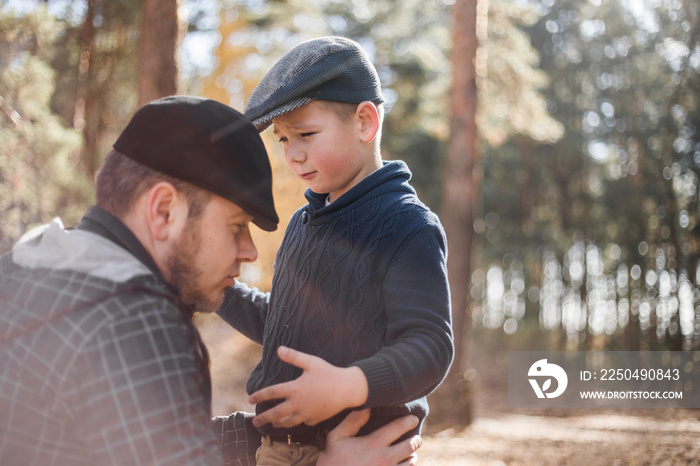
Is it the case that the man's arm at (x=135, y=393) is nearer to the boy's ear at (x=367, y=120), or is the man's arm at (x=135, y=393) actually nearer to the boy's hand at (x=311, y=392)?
the boy's hand at (x=311, y=392)

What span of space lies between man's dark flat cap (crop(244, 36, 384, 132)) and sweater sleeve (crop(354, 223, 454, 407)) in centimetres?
58

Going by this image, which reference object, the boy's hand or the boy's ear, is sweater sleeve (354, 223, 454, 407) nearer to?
the boy's hand

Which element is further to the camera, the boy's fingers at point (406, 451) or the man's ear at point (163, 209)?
the boy's fingers at point (406, 451)

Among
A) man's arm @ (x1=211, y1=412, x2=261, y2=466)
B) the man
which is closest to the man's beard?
the man

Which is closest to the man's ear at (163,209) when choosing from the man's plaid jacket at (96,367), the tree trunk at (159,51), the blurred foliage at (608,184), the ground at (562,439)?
the man's plaid jacket at (96,367)

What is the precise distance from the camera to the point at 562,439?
7.69 m

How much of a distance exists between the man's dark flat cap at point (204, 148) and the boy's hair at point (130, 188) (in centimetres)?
2

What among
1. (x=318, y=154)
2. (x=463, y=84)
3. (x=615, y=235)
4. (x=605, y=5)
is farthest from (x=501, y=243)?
(x=318, y=154)

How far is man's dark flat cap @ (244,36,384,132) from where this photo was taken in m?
1.91

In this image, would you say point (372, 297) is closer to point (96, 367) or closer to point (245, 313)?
point (245, 313)

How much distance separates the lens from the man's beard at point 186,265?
1.35 m

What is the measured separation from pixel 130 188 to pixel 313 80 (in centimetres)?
81

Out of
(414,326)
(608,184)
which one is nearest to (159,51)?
(414,326)

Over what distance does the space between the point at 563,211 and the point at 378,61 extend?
8.10 m
